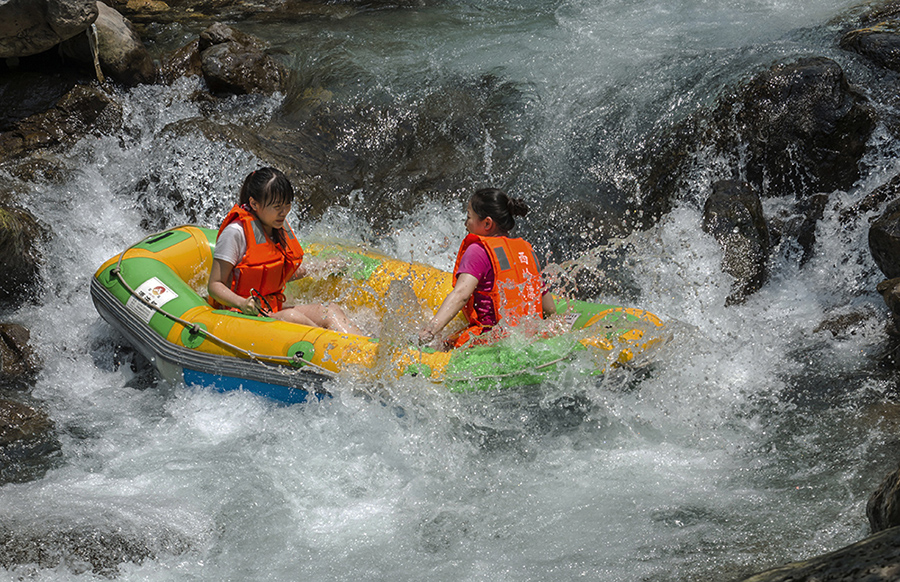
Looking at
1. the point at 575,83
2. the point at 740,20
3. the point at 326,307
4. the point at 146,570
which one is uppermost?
the point at 740,20

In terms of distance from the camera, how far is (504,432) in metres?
4.19

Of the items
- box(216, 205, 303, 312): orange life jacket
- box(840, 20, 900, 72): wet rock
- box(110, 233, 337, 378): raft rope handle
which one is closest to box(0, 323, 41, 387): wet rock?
box(110, 233, 337, 378): raft rope handle

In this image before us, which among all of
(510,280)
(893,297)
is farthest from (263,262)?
(893,297)

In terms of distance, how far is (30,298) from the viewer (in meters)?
5.76

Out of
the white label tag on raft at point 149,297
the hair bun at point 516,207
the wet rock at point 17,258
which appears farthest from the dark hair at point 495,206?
the wet rock at point 17,258

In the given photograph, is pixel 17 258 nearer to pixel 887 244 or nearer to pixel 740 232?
pixel 740 232

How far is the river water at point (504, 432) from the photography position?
134 inches

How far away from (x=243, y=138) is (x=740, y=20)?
17.2 ft

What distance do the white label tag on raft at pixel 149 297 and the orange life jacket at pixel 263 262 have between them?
1.50 feet

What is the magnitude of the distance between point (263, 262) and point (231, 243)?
0.78ft

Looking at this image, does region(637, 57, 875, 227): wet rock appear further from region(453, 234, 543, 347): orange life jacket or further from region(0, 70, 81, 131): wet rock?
region(0, 70, 81, 131): wet rock

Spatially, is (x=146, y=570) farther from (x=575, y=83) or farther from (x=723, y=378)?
(x=575, y=83)

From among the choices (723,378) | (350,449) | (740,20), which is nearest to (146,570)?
(350,449)

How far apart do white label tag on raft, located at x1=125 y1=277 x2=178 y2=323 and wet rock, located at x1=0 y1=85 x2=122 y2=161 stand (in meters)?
2.77
